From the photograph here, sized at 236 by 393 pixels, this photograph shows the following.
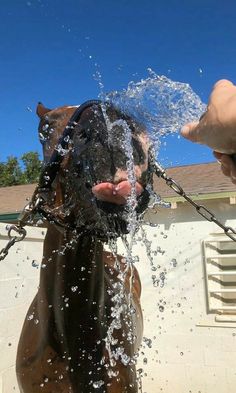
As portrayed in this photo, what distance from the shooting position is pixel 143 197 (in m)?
2.09

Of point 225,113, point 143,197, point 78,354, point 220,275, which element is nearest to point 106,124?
point 143,197

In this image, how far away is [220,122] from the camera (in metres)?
1.18

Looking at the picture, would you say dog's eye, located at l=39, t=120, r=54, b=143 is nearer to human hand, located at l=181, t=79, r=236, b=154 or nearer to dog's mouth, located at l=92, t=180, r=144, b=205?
dog's mouth, located at l=92, t=180, r=144, b=205

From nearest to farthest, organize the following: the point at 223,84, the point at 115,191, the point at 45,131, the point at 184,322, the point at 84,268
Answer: the point at 223,84, the point at 115,191, the point at 84,268, the point at 45,131, the point at 184,322

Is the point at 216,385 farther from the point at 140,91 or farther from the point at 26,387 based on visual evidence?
the point at 140,91

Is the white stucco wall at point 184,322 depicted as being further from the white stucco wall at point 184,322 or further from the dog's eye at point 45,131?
the dog's eye at point 45,131

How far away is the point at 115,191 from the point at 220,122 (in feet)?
2.78

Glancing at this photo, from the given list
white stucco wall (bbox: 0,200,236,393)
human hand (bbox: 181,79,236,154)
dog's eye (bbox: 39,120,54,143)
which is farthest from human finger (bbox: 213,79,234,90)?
white stucco wall (bbox: 0,200,236,393)

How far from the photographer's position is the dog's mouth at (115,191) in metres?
1.97

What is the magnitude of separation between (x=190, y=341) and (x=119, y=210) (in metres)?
6.48

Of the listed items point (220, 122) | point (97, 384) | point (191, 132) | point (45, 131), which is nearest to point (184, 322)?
point (97, 384)

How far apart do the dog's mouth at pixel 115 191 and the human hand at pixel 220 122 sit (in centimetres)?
65

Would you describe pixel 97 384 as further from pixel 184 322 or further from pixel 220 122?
pixel 184 322

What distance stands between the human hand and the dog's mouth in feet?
2.12
